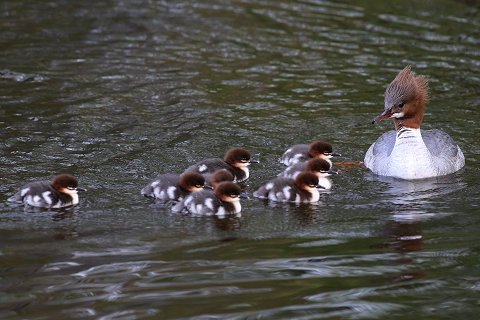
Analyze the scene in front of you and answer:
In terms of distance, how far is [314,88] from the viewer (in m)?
12.2

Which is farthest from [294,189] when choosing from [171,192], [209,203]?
[171,192]

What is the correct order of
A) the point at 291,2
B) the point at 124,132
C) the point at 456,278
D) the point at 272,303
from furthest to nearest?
the point at 291,2 → the point at 124,132 → the point at 456,278 → the point at 272,303

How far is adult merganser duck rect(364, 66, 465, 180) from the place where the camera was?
9.48m

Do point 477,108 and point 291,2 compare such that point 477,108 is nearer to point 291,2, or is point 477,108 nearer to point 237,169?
point 237,169

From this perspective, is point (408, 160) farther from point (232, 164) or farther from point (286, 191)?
point (232, 164)

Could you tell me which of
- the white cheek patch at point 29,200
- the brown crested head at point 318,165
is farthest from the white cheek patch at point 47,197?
the brown crested head at point 318,165

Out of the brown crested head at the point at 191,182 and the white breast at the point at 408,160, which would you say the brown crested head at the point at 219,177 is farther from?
the white breast at the point at 408,160

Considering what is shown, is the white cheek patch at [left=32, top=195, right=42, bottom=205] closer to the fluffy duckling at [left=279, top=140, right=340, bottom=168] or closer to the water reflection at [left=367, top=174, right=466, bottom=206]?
the fluffy duckling at [left=279, top=140, right=340, bottom=168]

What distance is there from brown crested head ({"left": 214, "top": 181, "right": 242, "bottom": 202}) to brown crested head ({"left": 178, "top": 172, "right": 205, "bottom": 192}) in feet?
1.04

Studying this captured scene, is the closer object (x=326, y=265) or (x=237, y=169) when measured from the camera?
(x=326, y=265)

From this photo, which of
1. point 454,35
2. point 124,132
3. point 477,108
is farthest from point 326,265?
point 454,35

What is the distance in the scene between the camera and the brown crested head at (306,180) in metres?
8.54

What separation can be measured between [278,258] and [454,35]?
8.25 meters

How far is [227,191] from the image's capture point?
26.6 ft
